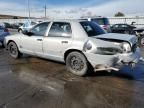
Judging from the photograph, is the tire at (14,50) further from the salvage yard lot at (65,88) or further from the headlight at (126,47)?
the headlight at (126,47)

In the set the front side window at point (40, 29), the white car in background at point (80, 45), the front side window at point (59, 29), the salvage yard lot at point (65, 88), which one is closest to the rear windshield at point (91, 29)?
the white car in background at point (80, 45)

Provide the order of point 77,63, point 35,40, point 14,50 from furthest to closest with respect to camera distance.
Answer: point 14,50 → point 35,40 → point 77,63

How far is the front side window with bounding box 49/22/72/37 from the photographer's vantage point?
6157 mm

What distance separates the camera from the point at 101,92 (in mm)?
4660

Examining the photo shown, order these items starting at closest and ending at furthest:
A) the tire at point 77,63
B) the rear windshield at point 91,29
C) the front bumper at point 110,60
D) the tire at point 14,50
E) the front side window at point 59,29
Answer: the front bumper at point 110,60 → the tire at point 77,63 → the rear windshield at point 91,29 → the front side window at point 59,29 → the tire at point 14,50

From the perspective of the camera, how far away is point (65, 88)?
4.90 metres

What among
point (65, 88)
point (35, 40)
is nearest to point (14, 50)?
point (35, 40)

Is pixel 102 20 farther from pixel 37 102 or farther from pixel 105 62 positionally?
pixel 37 102

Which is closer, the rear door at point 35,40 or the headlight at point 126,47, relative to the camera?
the headlight at point 126,47

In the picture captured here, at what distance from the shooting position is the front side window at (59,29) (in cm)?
616

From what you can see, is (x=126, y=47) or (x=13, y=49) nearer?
(x=126, y=47)

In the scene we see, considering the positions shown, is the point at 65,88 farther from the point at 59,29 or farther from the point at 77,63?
the point at 59,29

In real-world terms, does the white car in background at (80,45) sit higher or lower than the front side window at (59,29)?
lower

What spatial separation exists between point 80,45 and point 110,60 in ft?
3.14
